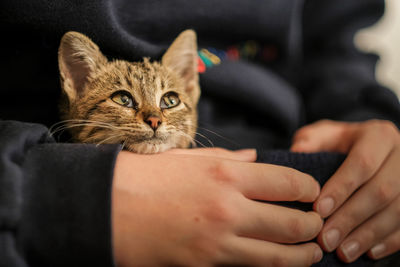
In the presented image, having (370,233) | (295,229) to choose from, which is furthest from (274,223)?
(370,233)

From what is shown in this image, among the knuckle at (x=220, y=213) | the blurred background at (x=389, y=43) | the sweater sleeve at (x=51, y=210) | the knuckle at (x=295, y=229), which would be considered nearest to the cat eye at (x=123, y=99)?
the sweater sleeve at (x=51, y=210)

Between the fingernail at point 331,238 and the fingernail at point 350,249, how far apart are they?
3cm

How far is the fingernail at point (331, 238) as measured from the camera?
59 cm

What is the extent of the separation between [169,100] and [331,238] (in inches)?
20.9

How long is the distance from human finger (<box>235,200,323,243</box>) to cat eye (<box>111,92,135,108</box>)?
39 cm

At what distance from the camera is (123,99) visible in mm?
719

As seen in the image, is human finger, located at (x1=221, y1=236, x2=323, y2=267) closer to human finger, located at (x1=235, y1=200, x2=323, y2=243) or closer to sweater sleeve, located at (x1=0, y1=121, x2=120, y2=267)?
human finger, located at (x1=235, y1=200, x2=323, y2=243)

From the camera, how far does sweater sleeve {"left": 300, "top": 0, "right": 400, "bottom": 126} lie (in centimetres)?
111

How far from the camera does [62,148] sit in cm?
55

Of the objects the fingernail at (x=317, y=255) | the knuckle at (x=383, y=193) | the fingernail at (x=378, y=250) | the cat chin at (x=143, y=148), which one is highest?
the knuckle at (x=383, y=193)

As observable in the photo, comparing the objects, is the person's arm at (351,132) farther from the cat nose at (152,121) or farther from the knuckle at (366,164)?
the cat nose at (152,121)

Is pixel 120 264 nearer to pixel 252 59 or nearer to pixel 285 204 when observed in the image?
pixel 285 204

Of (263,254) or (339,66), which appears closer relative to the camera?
(263,254)

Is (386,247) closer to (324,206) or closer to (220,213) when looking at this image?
(324,206)
